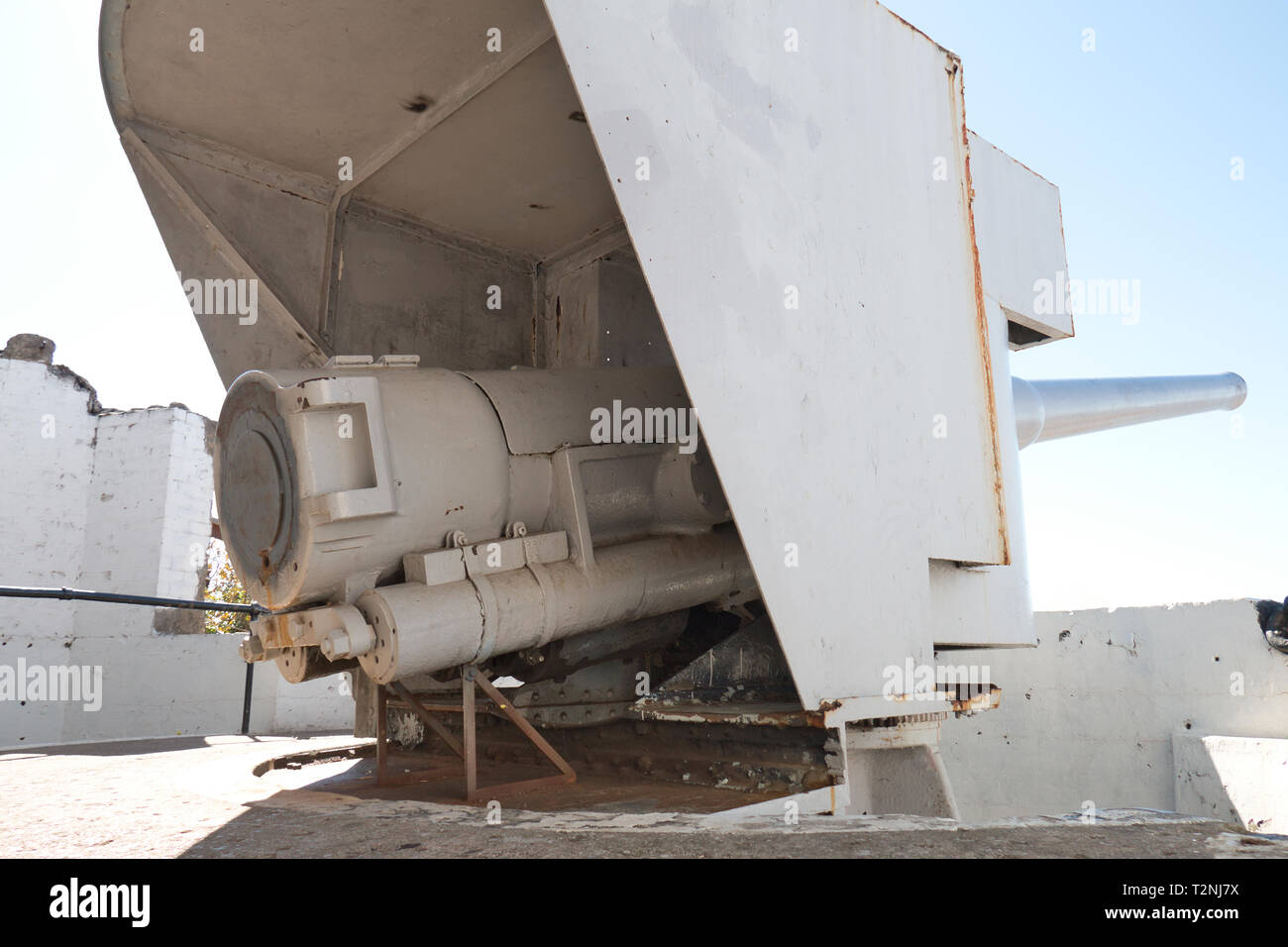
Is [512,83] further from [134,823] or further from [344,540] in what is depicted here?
[134,823]

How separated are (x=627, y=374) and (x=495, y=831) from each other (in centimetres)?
213

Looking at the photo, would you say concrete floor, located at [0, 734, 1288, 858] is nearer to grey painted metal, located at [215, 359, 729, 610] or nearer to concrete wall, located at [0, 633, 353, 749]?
grey painted metal, located at [215, 359, 729, 610]

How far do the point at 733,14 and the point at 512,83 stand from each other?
1.02m

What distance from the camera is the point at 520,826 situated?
2.49 metres

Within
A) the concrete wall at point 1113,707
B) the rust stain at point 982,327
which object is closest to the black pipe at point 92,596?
the rust stain at point 982,327

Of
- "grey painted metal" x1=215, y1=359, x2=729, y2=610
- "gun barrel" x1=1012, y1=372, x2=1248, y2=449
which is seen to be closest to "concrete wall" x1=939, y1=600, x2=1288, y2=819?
"gun barrel" x1=1012, y1=372, x2=1248, y2=449

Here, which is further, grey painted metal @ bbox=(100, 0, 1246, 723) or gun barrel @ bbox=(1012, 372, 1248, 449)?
gun barrel @ bbox=(1012, 372, 1248, 449)

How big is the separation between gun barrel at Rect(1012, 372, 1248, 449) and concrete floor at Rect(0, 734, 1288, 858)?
3.38 meters

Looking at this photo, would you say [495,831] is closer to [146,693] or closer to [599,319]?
[599,319]

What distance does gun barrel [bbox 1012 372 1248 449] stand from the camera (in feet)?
19.6

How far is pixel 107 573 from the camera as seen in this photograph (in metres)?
9.27

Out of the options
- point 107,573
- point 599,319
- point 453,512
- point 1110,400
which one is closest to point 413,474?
point 453,512

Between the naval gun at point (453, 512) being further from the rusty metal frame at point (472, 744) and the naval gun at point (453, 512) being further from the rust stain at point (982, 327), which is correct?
the rust stain at point (982, 327)
